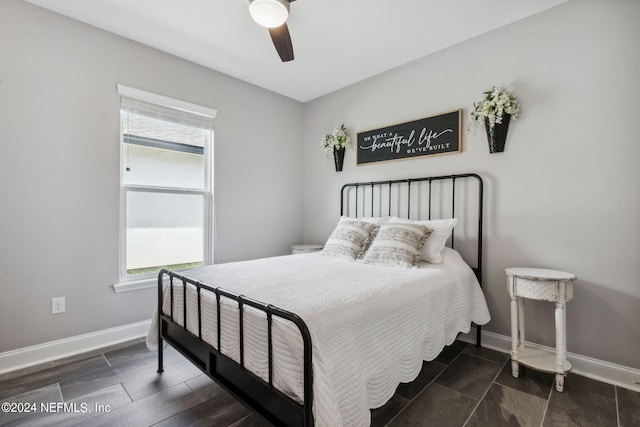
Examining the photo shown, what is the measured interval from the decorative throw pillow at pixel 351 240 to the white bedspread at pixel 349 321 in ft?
0.85

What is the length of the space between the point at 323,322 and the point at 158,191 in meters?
2.33

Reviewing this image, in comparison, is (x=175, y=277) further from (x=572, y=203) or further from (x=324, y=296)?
(x=572, y=203)

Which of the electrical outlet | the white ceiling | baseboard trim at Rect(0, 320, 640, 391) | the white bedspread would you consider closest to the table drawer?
the white bedspread

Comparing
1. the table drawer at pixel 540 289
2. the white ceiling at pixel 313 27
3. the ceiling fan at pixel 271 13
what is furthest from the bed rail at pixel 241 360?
the white ceiling at pixel 313 27

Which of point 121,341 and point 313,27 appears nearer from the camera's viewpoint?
point 313,27

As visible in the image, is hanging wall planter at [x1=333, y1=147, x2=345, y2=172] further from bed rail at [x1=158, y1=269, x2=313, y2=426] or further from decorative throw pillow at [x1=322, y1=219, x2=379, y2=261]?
bed rail at [x1=158, y1=269, x2=313, y2=426]

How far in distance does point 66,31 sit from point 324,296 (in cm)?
284

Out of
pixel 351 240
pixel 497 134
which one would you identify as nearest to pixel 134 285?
pixel 351 240

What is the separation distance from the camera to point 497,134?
2393 millimetres

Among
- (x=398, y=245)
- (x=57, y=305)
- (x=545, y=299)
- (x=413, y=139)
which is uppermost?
(x=413, y=139)

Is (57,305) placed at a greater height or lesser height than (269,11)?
lesser

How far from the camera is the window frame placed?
261cm

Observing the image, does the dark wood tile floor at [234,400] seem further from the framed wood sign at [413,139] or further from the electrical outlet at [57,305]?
the framed wood sign at [413,139]

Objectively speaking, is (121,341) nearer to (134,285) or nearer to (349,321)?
(134,285)
